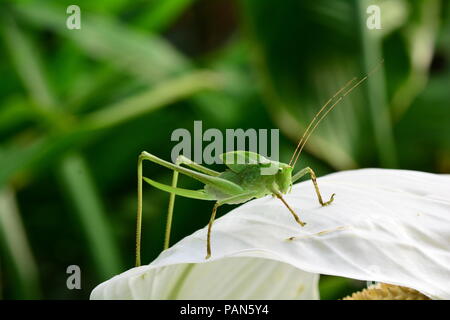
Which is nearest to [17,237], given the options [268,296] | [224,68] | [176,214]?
[176,214]

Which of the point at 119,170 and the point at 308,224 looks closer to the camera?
the point at 308,224

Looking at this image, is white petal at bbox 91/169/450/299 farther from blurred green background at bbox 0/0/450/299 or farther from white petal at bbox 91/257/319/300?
blurred green background at bbox 0/0/450/299

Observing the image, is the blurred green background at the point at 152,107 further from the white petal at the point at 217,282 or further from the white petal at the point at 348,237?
the white petal at the point at 348,237

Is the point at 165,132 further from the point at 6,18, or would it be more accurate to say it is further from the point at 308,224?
the point at 308,224

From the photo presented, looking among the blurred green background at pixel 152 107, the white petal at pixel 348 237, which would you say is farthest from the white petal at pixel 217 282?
the blurred green background at pixel 152 107

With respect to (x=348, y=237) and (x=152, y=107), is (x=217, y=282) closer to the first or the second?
(x=348, y=237)

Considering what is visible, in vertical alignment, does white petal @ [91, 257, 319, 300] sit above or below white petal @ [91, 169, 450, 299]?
below

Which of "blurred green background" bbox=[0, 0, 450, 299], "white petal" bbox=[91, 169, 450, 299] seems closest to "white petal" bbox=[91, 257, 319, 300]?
"white petal" bbox=[91, 169, 450, 299]
